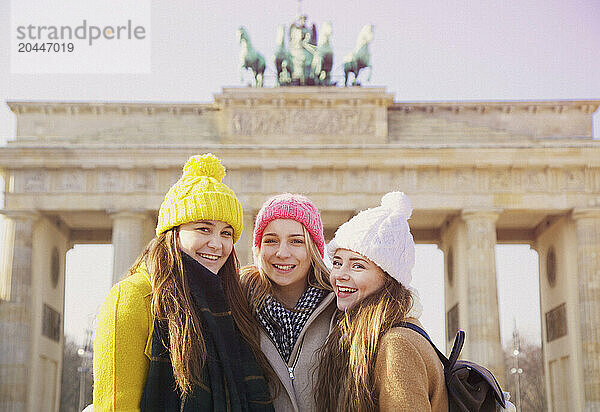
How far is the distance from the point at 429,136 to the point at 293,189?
16.8 feet

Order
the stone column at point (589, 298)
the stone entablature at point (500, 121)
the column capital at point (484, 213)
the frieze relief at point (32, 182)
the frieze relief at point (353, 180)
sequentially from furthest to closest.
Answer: the stone entablature at point (500, 121)
the frieze relief at point (32, 182)
the frieze relief at point (353, 180)
the column capital at point (484, 213)
the stone column at point (589, 298)

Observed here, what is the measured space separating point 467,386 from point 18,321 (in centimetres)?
2545

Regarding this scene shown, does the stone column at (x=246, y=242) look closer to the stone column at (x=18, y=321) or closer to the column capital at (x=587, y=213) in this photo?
the stone column at (x=18, y=321)

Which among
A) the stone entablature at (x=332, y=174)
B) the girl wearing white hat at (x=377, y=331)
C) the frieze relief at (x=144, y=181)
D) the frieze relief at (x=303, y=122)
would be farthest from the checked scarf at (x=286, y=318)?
the frieze relief at (x=303, y=122)

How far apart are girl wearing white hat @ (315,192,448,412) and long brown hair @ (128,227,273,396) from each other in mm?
475

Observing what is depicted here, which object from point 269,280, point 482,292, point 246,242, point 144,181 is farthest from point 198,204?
point 144,181

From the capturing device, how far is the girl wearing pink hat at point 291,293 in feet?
14.7

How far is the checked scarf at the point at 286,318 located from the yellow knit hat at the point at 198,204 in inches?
19.7

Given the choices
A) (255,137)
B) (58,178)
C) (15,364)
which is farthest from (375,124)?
(15,364)

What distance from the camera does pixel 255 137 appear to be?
1138 inches

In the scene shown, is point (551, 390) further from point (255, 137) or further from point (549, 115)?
point (255, 137)

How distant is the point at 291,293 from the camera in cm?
505

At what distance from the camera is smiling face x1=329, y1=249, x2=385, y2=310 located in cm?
438

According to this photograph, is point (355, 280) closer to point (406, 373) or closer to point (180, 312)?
point (406, 373)
